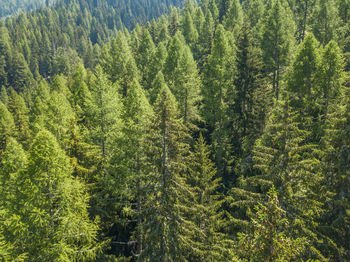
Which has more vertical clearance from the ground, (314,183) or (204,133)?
(204,133)

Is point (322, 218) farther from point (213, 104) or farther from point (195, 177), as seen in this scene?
point (213, 104)

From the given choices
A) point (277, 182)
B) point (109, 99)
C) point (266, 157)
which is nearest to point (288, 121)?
point (266, 157)

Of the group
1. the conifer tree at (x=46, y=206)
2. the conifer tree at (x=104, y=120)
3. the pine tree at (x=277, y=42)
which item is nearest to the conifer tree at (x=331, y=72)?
the pine tree at (x=277, y=42)

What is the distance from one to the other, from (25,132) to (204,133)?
24.5 meters

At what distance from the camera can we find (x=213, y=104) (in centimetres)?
2914

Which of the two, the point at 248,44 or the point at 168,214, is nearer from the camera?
the point at 168,214

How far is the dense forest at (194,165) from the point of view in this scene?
40.8 feet

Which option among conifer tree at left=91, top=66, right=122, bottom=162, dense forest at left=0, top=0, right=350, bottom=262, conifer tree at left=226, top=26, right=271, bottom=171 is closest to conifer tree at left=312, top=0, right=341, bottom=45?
dense forest at left=0, top=0, right=350, bottom=262

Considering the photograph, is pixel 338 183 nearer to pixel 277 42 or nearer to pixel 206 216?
pixel 206 216

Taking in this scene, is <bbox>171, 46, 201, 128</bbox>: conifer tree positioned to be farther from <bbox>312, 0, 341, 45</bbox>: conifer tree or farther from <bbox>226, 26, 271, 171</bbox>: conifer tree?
<bbox>312, 0, 341, 45</bbox>: conifer tree

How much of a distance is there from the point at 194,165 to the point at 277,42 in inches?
880

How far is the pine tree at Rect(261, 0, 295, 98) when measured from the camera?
102 ft


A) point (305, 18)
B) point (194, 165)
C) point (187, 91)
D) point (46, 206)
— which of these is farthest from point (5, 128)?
point (305, 18)

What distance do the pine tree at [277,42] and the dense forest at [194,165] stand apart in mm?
155
